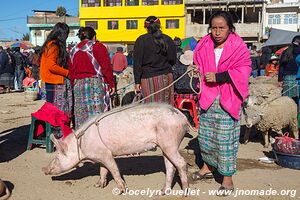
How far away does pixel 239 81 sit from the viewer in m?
3.92

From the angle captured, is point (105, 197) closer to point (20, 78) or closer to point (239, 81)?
point (239, 81)

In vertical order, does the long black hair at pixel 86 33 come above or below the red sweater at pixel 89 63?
above

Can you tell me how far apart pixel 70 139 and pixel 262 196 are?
230 centimetres

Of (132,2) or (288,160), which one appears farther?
(132,2)

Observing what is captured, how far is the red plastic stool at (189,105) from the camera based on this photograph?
25.9ft

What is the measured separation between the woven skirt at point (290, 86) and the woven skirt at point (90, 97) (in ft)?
12.7

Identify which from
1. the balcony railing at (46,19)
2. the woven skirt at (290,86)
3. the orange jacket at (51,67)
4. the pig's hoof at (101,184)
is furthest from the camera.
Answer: the balcony railing at (46,19)

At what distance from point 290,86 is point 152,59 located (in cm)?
356

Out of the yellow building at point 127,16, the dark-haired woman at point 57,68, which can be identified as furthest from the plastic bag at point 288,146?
the yellow building at point 127,16

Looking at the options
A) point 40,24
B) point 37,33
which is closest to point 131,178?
point 40,24

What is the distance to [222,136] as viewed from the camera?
13.5ft

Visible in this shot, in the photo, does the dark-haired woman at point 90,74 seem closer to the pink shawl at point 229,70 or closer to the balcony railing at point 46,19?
the pink shawl at point 229,70

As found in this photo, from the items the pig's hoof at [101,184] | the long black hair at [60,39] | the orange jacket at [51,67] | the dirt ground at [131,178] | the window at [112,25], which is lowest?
the dirt ground at [131,178]

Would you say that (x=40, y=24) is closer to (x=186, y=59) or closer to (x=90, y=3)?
(x=90, y=3)
